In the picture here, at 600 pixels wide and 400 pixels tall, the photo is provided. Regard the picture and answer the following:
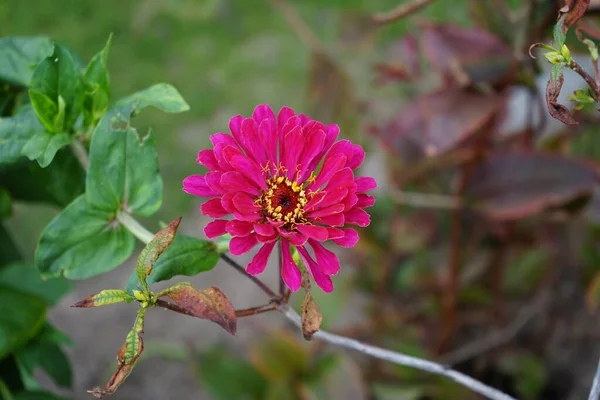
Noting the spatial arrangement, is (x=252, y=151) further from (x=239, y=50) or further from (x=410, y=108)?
(x=239, y=50)

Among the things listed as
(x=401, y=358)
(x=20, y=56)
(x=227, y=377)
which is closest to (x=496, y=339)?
(x=227, y=377)

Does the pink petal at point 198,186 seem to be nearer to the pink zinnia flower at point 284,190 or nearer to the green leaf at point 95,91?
the pink zinnia flower at point 284,190

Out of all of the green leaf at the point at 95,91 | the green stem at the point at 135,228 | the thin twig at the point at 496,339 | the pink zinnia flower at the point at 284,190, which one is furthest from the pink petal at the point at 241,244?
the thin twig at the point at 496,339

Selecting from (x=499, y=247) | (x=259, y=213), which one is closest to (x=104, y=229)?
(x=259, y=213)

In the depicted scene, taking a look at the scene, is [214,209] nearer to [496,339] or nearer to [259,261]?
[259,261]

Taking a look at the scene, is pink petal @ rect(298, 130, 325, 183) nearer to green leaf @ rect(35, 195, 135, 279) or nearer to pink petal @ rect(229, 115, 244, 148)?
pink petal @ rect(229, 115, 244, 148)

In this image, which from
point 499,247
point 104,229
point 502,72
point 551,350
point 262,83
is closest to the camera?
point 104,229

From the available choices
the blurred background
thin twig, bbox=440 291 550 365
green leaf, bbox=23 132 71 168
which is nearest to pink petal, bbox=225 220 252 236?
green leaf, bbox=23 132 71 168

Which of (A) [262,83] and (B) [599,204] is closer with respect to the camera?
(B) [599,204]
